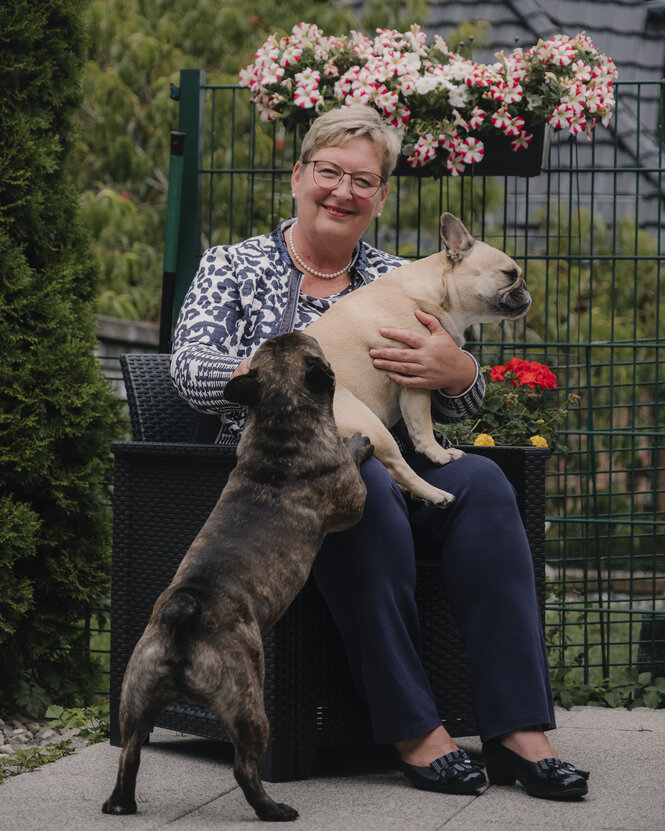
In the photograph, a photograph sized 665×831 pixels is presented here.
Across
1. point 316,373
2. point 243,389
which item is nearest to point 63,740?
point 243,389

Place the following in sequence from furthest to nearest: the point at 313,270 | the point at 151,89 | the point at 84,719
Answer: the point at 151,89
the point at 84,719
the point at 313,270

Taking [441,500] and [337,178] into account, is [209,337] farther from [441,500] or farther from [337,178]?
[441,500]

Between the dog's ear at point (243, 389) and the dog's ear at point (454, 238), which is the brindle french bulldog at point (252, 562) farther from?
the dog's ear at point (454, 238)

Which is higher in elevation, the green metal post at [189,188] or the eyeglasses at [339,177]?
the green metal post at [189,188]

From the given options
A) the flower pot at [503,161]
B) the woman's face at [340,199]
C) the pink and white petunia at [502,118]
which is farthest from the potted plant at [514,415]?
the woman's face at [340,199]

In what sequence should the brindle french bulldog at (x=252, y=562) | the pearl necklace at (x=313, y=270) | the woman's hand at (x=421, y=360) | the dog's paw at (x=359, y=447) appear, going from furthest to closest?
the pearl necklace at (x=313, y=270)
the woman's hand at (x=421, y=360)
the dog's paw at (x=359, y=447)
the brindle french bulldog at (x=252, y=562)

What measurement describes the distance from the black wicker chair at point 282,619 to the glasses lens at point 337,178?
2.80ft

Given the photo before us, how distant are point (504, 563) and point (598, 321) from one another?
15.2 feet

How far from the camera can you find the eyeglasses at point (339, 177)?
3242 millimetres

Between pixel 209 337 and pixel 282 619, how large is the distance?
2.71ft

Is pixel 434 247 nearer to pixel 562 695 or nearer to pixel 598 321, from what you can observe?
pixel 598 321

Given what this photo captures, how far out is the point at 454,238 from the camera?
321cm

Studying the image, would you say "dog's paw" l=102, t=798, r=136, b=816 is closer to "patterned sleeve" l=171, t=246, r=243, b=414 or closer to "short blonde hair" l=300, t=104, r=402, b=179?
"patterned sleeve" l=171, t=246, r=243, b=414

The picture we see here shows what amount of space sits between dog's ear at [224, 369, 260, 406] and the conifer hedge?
1.34m
